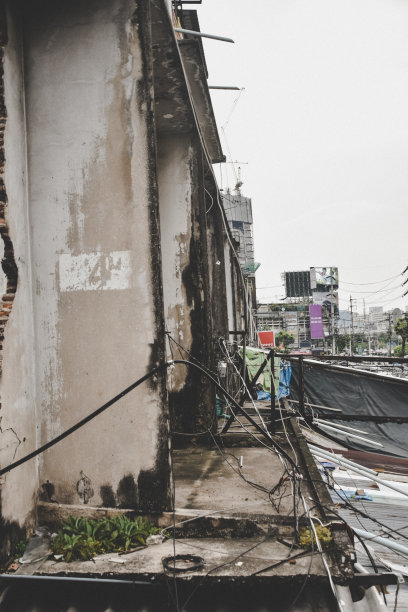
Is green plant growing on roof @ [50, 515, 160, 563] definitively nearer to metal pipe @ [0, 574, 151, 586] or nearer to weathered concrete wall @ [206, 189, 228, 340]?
metal pipe @ [0, 574, 151, 586]

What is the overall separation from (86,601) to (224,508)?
1.35 meters

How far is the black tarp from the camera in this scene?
26.9 ft

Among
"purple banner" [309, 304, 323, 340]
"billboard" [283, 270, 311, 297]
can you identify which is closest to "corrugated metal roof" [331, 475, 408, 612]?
"purple banner" [309, 304, 323, 340]

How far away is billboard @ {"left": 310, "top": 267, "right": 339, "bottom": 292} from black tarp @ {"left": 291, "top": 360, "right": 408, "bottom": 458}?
54498 mm

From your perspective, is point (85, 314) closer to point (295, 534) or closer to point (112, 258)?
point (112, 258)

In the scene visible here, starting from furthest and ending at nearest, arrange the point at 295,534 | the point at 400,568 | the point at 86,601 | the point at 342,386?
the point at 342,386 → the point at 400,568 → the point at 295,534 → the point at 86,601

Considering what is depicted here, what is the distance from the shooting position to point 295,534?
3.25 meters

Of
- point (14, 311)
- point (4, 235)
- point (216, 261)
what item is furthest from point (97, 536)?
point (216, 261)

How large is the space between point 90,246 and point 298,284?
6576 cm

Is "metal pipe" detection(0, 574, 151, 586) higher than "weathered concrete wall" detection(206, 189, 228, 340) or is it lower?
lower

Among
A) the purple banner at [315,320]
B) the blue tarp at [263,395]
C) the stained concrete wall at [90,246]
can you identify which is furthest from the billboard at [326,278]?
the stained concrete wall at [90,246]

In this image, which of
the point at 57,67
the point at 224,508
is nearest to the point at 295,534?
the point at 224,508

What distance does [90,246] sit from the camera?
3797 millimetres

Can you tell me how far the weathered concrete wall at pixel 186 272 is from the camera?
21.3ft
